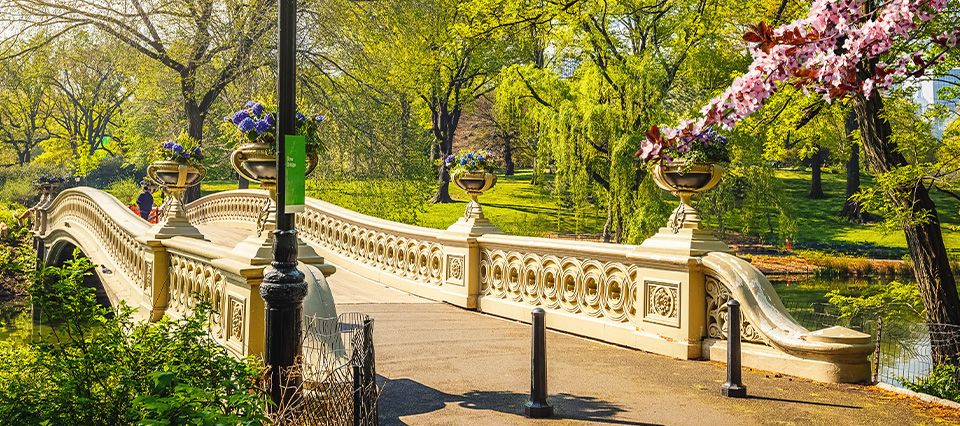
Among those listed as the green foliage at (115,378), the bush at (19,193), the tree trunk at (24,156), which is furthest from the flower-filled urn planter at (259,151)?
the tree trunk at (24,156)

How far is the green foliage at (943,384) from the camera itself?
9414 millimetres

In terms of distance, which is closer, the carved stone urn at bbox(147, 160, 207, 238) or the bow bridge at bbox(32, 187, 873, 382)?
the bow bridge at bbox(32, 187, 873, 382)

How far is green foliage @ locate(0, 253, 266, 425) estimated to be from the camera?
4121mm

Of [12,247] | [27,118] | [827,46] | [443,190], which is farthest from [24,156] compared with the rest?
[827,46]

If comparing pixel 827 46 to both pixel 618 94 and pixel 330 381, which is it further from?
pixel 618 94

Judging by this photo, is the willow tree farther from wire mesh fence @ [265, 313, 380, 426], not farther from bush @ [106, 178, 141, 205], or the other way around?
bush @ [106, 178, 141, 205]

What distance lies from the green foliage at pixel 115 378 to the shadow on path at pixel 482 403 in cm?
176

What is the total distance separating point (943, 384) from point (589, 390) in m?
4.99

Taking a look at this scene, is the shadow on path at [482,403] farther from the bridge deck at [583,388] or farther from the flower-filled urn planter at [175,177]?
the flower-filled urn planter at [175,177]

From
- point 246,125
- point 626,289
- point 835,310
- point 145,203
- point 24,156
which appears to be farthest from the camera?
point 24,156

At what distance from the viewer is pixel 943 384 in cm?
952

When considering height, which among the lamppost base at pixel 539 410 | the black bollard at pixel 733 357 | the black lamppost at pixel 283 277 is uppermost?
the black lamppost at pixel 283 277

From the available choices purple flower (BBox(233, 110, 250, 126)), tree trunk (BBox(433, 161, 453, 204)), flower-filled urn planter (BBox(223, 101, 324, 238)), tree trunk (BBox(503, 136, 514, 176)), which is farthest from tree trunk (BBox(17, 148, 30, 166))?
flower-filled urn planter (BBox(223, 101, 324, 238))

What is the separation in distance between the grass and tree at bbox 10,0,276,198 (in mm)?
4861
